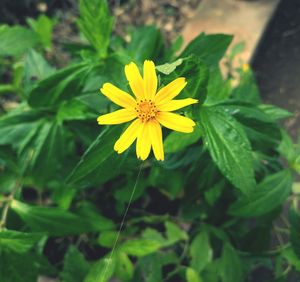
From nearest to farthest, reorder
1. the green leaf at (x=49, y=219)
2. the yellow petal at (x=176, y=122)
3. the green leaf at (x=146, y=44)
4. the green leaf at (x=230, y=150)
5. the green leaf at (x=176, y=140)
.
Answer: the yellow petal at (x=176, y=122)
the green leaf at (x=230, y=150)
the green leaf at (x=176, y=140)
the green leaf at (x=49, y=219)
the green leaf at (x=146, y=44)

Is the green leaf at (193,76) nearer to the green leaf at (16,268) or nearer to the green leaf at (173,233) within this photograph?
the green leaf at (16,268)

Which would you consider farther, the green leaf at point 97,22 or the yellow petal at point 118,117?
the green leaf at point 97,22

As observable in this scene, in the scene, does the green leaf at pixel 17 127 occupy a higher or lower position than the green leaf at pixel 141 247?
higher

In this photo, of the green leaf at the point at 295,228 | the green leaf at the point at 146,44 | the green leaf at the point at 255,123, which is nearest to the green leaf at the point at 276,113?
the green leaf at the point at 255,123

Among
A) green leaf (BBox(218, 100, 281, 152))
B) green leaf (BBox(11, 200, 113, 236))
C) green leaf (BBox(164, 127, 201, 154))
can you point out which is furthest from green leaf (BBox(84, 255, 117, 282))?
green leaf (BBox(218, 100, 281, 152))

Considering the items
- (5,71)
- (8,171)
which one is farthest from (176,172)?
(5,71)

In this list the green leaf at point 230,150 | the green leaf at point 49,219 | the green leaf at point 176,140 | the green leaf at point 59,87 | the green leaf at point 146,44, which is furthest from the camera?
the green leaf at point 146,44
